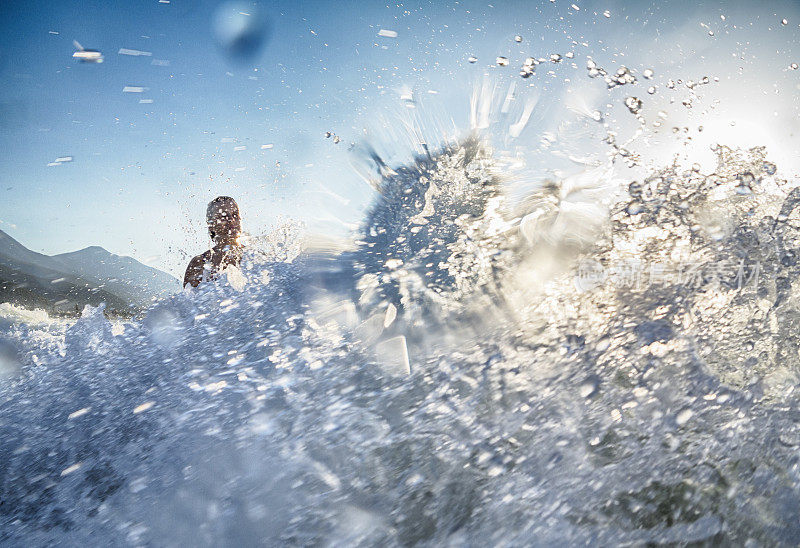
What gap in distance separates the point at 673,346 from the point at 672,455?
30.5 inches

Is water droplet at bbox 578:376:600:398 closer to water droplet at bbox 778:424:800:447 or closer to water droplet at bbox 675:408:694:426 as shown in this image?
water droplet at bbox 675:408:694:426

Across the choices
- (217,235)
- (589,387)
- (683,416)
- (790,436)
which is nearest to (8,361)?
(217,235)

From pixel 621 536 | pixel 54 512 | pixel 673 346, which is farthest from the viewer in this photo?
pixel 673 346

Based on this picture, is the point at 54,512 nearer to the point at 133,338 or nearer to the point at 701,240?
the point at 133,338

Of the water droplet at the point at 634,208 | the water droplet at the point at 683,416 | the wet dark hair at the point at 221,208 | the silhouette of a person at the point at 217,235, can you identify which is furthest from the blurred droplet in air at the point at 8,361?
the water droplet at the point at 634,208

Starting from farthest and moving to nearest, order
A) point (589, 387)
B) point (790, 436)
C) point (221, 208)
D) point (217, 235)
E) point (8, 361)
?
point (221, 208) < point (217, 235) < point (8, 361) < point (589, 387) < point (790, 436)

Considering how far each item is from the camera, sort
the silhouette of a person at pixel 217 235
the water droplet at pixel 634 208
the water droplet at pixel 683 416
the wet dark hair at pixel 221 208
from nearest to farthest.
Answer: the water droplet at pixel 683 416 → the water droplet at pixel 634 208 → the silhouette of a person at pixel 217 235 → the wet dark hair at pixel 221 208

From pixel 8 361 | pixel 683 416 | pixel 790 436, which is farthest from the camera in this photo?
pixel 8 361

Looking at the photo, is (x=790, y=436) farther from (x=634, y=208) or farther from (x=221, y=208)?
(x=221, y=208)

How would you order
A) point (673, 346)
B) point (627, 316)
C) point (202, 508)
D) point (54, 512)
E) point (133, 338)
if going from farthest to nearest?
1. point (133, 338)
2. point (627, 316)
3. point (673, 346)
4. point (54, 512)
5. point (202, 508)

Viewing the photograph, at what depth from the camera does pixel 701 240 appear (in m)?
2.62

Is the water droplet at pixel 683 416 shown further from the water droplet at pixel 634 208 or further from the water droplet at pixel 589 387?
the water droplet at pixel 634 208

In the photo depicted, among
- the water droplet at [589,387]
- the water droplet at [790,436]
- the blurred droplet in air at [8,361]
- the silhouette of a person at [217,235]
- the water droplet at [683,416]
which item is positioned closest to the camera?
the water droplet at [790,436]

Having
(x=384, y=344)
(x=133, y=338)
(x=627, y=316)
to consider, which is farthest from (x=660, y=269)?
(x=133, y=338)
